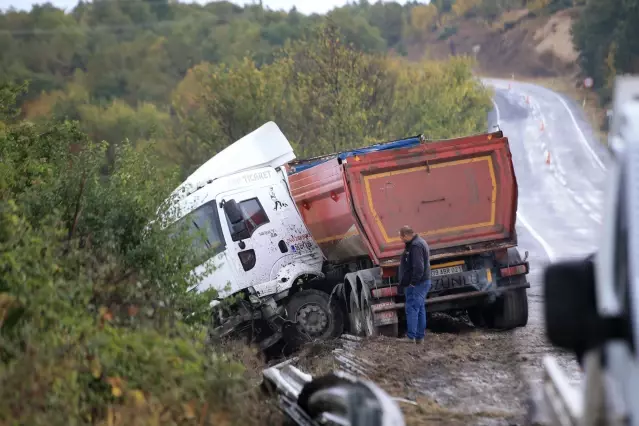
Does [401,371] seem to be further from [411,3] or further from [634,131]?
[411,3]

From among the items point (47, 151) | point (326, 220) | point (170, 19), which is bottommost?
point (326, 220)

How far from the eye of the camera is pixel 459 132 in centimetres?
5144

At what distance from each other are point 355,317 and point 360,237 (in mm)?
1258

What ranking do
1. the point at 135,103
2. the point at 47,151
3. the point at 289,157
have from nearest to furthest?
1. the point at 47,151
2. the point at 289,157
3. the point at 135,103

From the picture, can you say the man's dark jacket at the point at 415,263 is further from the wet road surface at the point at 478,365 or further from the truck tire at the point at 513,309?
the truck tire at the point at 513,309

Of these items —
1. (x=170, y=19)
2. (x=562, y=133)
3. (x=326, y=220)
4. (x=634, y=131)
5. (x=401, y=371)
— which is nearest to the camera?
(x=634, y=131)

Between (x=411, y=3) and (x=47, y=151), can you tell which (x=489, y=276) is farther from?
(x=411, y=3)

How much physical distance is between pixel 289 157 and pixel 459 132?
34.6 m

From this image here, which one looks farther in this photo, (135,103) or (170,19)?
(170,19)

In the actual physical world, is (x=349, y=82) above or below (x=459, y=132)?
above

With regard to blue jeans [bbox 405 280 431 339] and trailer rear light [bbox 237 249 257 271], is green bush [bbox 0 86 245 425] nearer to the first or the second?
blue jeans [bbox 405 280 431 339]

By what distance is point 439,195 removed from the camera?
1341 centimetres

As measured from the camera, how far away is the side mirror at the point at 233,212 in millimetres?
15203

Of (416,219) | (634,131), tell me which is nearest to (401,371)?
(416,219)
